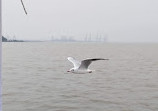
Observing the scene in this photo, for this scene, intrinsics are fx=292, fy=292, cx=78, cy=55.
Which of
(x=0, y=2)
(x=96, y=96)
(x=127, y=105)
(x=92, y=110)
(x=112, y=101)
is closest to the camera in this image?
(x=0, y=2)

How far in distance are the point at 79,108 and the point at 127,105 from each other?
341cm

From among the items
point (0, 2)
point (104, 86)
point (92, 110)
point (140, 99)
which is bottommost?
point (0, 2)

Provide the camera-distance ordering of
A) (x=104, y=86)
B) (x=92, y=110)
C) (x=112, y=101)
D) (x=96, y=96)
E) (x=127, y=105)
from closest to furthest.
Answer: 1. (x=92, y=110)
2. (x=127, y=105)
3. (x=112, y=101)
4. (x=96, y=96)
5. (x=104, y=86)

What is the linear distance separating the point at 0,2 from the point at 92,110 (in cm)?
1645

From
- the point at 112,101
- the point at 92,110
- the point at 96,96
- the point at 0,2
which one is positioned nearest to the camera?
the point at 0,2

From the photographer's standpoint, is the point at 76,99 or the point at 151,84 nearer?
the point at 76,99

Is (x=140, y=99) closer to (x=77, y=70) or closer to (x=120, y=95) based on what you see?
(x=120, y=95)

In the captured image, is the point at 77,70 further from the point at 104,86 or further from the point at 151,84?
the point at 151,84

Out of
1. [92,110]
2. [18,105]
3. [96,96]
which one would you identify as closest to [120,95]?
[96,96]

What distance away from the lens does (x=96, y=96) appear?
23016 millimetres

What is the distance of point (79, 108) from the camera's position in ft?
61.7

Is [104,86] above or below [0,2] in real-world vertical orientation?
above

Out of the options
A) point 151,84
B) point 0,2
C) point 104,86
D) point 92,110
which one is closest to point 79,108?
point 92,110

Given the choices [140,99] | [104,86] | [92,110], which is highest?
[104,86]
